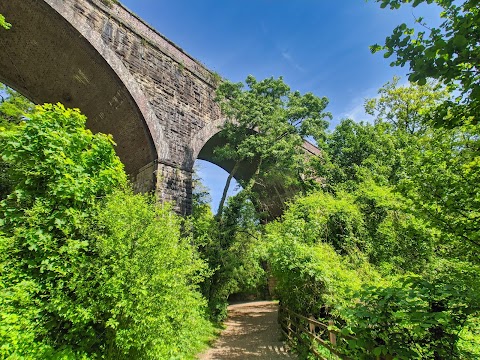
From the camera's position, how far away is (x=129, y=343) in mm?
3227

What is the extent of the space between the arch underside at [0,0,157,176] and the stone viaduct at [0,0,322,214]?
2cm

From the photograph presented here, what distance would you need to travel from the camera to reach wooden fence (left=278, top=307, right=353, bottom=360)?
4.13 meters

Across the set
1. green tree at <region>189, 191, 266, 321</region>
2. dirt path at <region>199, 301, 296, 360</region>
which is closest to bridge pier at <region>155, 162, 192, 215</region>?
green tree at <region>189, 191, 266, 321</region>

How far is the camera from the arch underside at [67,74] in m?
6.41

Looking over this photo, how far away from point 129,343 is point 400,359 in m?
2.85

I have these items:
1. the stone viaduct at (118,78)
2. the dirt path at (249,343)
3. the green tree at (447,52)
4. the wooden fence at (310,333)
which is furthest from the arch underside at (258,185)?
the green tree at (447,52)

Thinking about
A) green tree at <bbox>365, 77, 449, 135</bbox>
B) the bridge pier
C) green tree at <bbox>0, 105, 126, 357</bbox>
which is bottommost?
green tree at <bbox>0, 105, 126, 357</bbox>

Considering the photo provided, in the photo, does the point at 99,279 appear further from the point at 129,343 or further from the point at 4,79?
the point at 4,79

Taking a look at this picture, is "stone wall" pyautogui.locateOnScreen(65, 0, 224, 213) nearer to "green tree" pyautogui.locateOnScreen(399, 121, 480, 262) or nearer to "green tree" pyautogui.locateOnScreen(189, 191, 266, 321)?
"green tree" pyautogui.locateOnScreen(189, 191, 266, 321)

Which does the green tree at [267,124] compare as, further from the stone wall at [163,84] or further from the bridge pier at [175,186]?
the bridge pier at [175,186]

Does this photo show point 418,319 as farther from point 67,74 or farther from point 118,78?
point 67,74

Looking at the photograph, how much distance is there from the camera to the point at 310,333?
5.26 meters

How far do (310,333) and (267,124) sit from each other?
6967 mm

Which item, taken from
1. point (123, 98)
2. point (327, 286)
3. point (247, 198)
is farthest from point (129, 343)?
point (247, 198)
